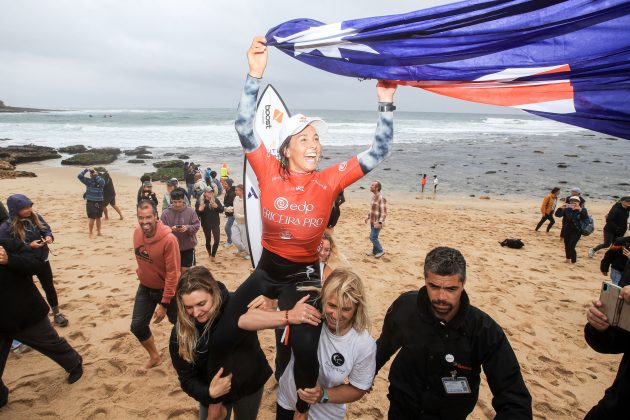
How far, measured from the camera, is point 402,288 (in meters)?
7.12

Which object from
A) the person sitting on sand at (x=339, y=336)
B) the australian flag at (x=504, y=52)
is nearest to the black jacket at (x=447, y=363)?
the person sitting on sand at (x=339, y=336)

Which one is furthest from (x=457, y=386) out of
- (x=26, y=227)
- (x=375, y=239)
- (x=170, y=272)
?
(x=375, y=239)

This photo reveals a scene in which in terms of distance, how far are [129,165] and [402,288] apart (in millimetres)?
25814

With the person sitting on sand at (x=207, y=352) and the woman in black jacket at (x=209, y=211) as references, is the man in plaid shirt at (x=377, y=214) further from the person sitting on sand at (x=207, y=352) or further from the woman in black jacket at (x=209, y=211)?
the person sitting on sand at (x=207, y=352)

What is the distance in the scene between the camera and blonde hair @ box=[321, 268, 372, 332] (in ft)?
7.63

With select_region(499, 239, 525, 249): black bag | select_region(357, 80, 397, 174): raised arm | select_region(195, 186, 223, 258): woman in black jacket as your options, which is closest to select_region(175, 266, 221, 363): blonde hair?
select_region(357, 80, 397, 174): raised arm

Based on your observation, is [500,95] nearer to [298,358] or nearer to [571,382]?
[298,358]

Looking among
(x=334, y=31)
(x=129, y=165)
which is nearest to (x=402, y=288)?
Result: (x=334, y=31)

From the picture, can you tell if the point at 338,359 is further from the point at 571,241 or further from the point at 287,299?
the point at 571,241

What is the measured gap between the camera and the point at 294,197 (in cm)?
275

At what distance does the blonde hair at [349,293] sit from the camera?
2324 mm

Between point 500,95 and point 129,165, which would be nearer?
point 500,95

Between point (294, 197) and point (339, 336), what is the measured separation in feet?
3.67

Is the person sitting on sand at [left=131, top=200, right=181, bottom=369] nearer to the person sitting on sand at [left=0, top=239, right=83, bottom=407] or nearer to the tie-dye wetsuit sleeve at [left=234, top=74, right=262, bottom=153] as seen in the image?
the person sitting on sand at [left=0, top=239, right=83, bottom=407]
